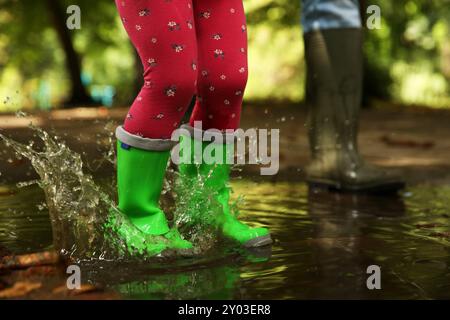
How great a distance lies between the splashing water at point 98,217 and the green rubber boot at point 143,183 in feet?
0.10

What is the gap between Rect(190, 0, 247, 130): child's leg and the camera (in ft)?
8.08

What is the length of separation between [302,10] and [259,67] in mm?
16388

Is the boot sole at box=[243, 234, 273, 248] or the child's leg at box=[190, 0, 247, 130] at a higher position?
the child's leg at box=[190, 0, 247, 130]

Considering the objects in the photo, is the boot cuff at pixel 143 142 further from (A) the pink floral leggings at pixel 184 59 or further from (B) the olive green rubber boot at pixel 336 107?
(B) the olive green rubber boot at pixel 336 107

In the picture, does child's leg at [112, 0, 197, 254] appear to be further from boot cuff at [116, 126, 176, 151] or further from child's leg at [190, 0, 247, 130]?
child's leg at [190, 0, 247, 130]

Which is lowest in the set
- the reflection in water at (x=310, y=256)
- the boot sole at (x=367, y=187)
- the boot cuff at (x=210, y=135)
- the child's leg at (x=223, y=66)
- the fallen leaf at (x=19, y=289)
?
the boot sole at (x=367, y=187)

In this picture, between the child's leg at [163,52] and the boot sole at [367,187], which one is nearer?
the child's leg at [163,52]

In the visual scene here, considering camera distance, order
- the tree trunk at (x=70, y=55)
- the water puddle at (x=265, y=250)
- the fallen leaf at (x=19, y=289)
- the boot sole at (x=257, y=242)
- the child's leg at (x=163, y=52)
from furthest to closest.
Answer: the tree trunk at (x=70, y=55)
the boot sole at (x=257, y=242)
the child's leg at (x=163, y=52)
the water puddle at (x=265, y=250)
the fallen leaf at (x=19, y=289)

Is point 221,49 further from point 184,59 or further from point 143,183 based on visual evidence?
point 143,183

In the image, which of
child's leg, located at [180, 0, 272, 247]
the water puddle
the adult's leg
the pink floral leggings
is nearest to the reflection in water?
Result: the water puddle

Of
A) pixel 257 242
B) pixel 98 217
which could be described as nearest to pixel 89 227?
pixel 98 217

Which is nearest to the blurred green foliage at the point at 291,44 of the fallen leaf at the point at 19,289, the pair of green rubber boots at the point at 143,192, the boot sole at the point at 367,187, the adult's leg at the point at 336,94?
the adult's leg at the point at 336,94

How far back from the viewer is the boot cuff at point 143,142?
2.37 meters

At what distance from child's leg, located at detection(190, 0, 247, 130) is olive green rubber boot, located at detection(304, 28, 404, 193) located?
147 cm
